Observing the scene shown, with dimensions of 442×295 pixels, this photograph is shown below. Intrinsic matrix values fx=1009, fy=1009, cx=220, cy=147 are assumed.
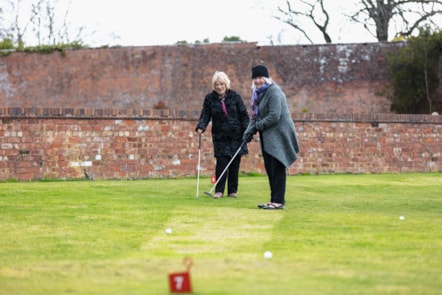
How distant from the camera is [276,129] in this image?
1213cm

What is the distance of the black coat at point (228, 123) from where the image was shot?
13906 millimetres

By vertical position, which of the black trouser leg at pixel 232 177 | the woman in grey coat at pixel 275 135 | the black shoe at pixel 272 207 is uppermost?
the woman in grey coat at pixel 275 135

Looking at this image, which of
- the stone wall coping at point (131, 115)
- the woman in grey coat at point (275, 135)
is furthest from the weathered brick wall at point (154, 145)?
the woman in grey coat at point (275, 135)

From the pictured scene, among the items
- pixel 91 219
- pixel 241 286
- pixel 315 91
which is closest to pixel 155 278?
pixel 241 286

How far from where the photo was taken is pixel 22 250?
26.2 feet

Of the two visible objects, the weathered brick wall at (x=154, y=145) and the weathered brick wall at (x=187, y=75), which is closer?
the weathered brick wall at (x=154, y=145)

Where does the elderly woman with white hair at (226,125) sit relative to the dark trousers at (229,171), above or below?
above

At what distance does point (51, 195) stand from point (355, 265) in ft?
24.6

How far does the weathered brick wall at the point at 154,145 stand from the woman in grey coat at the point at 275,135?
7991 mm

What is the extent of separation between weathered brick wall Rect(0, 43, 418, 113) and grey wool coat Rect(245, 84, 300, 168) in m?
28.4

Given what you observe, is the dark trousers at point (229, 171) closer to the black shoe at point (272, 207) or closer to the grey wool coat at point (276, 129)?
the grey wool coat at point (276, 129)

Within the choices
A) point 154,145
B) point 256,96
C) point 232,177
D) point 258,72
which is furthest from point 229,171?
point 154,145

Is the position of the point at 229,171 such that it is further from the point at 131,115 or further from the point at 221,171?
the point at 131,115

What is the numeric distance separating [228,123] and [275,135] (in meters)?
1.91
